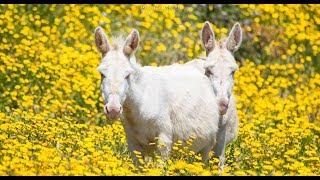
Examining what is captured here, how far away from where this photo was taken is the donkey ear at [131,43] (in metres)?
9.41

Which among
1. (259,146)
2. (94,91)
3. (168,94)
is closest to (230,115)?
(259,146)

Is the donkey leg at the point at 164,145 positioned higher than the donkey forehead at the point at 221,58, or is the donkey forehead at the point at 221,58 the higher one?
the donkey forehead at the point at 221,58

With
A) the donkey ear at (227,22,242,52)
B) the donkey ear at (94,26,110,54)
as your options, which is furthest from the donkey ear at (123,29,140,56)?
the donkey ear at (227,22,242,52)

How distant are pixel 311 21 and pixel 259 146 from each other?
635cm

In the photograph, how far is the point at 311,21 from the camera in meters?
16.7

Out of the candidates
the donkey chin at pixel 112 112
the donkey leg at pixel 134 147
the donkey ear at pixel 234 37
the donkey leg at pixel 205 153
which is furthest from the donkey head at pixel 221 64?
the donkey chin at pixel 112 112

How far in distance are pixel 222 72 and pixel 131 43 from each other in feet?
3.65

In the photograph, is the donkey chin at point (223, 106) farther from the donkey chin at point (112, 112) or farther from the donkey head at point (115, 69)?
the donkey chin at point (112, 112)

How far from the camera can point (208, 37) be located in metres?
10.5

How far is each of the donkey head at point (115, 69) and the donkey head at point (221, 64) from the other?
104 cm

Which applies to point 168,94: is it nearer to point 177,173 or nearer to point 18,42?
point 177,173

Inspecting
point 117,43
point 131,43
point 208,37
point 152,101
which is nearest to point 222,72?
point 208,37
